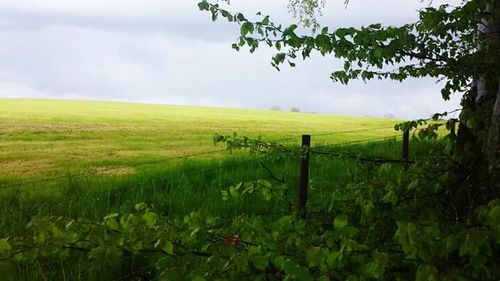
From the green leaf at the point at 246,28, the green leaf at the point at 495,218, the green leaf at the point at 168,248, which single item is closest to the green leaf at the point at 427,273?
the green leaf at the point at 495,218

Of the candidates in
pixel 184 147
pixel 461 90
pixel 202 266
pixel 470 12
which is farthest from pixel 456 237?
pixel 184 147

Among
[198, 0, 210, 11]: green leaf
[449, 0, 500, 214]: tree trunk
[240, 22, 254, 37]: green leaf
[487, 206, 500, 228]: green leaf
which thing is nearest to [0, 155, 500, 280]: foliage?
[487, 206, 500, 228]: green leaf

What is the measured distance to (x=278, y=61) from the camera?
310cm

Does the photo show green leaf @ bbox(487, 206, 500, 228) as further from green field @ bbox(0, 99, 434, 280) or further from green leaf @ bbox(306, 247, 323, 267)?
green field @ bbox(0, 99, 434, 280)

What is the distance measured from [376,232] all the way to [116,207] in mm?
5335

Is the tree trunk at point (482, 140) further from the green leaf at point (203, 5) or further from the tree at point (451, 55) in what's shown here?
the green leaf at point (203, 5)

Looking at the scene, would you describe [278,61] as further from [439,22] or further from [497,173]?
[497,173]

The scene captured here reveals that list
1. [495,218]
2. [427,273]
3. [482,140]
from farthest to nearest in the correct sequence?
[482,140]
[495,218]
[427,273]

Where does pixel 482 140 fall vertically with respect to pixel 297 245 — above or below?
above

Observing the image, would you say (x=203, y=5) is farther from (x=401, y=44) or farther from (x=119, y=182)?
(x=119, y=182)

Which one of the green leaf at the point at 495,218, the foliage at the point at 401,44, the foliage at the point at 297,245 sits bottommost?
the foliage at the point at 297,245

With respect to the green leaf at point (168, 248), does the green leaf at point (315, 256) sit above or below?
above

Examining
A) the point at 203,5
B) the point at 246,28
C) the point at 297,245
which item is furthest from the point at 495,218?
the point at 203,5

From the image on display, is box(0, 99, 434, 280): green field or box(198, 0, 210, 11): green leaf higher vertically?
box(198, 0, 210, 11): green leaf
